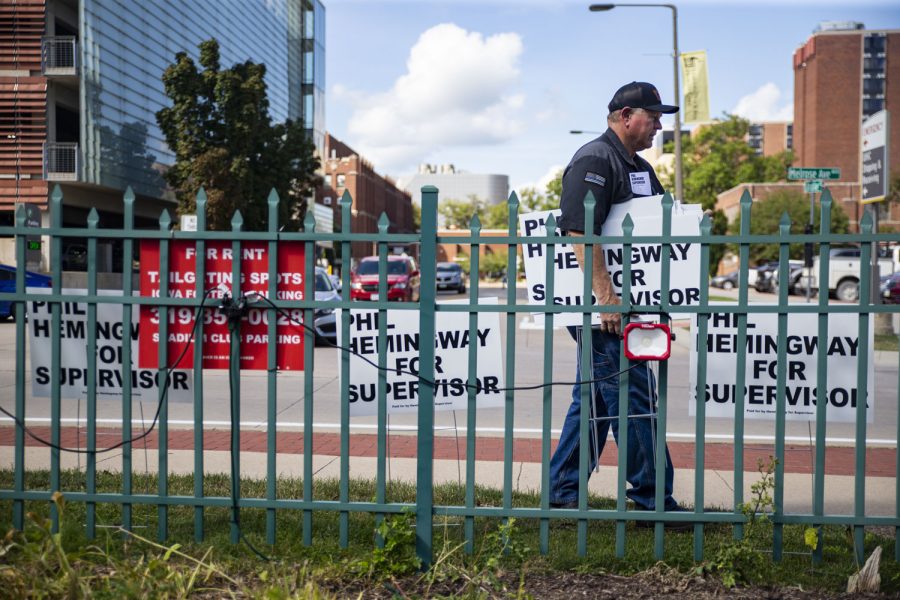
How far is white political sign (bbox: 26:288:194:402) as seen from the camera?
4223mm

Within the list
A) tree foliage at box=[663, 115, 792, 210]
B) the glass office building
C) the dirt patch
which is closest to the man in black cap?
the dirt patch

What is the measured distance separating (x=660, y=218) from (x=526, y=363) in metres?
10.1

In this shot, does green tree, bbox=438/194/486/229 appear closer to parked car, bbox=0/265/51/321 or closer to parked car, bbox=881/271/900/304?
parked car, bbox=881/271/900/304

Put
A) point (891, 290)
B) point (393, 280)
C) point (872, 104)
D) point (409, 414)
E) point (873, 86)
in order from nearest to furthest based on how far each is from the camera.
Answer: point (409, 414) < point (891, 290) < point (393, 280) < point (872, 104) < point (873, 86)

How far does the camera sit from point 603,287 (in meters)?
4.22

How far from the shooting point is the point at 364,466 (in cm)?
629

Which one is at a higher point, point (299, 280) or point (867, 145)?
point (867, 145)

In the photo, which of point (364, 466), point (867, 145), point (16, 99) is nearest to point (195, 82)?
point (16, 99)

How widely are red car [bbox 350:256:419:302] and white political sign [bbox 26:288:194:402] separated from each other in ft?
74.0

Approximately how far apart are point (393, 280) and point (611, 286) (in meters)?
27.1

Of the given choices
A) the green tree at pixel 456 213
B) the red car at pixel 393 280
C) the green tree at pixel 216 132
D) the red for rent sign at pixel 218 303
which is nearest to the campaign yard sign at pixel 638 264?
the red for rent sign at pixel 218 303

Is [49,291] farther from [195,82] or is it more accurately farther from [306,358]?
[195,82]

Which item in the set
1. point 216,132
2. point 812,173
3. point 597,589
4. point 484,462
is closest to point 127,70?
point 216,132

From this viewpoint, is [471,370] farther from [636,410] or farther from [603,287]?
[636,410]
